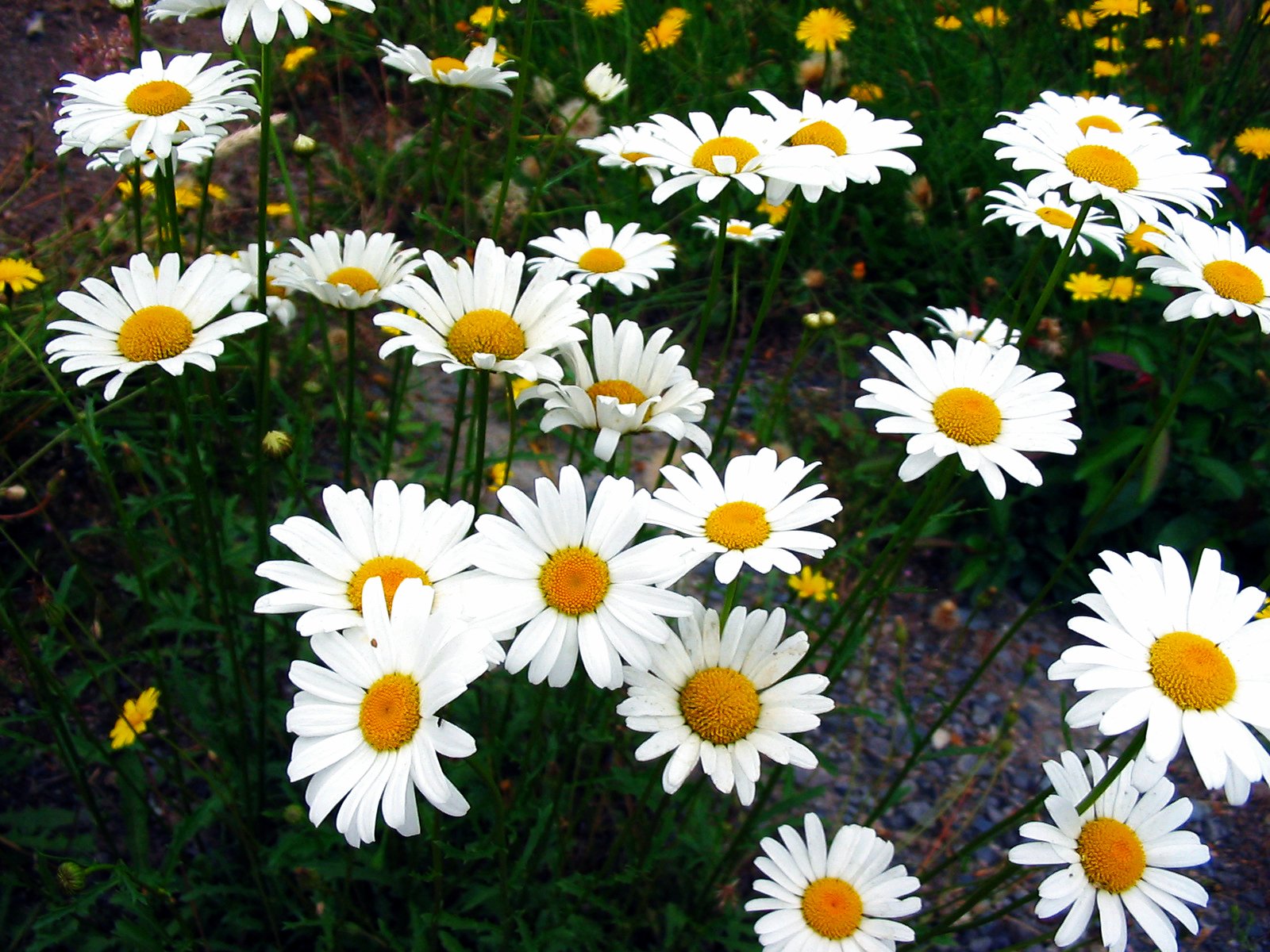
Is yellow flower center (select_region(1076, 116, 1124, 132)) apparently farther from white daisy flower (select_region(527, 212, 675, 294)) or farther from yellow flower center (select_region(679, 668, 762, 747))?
yellow flower center (select_region(679, 668, 762, 747))

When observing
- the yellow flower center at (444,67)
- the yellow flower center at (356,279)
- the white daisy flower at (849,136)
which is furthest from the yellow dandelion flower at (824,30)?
the yellow flower center at (356,279)

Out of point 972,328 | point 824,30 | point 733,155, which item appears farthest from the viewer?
point 824,30

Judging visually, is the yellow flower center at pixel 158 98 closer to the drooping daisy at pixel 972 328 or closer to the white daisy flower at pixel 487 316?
the white daisy flower at pixel 487 316

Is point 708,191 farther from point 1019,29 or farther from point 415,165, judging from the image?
point 1019,29

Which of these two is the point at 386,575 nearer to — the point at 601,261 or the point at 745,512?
the point at 745,512

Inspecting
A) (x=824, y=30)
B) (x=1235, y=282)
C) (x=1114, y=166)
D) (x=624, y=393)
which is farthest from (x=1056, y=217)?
(x=824, y=30)

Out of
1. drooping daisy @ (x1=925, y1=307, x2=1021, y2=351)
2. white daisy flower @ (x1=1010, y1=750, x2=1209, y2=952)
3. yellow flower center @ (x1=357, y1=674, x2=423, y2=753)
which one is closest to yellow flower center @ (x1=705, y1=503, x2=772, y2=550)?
yellow flower center @ (x1=357, y1=674, x2=423, y2=753)
